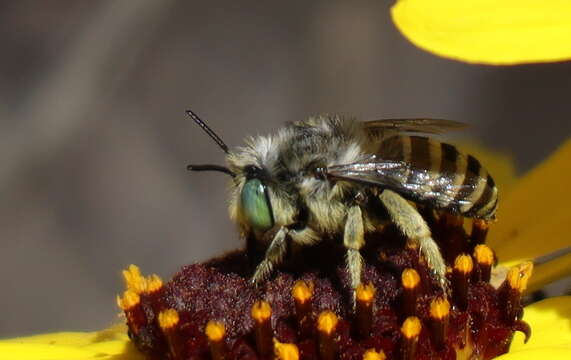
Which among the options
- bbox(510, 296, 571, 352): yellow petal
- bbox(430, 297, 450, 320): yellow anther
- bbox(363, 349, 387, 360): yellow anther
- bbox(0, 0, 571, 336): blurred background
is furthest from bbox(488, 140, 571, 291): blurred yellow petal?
bbox(0, 0, 571, 336): blurred background

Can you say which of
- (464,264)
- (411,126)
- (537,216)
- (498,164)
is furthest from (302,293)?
(498,164)

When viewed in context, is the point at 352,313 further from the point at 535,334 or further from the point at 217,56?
the point at 217,56

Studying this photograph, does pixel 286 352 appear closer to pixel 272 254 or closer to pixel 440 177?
pixel 272 254

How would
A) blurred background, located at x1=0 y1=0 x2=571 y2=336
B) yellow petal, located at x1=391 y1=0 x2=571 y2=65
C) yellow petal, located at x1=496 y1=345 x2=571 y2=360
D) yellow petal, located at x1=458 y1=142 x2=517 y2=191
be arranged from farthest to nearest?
1. blurred background, located at x1=0 y1=0 x2=571 y2=336
2. yellow petal, located at x1=458 y1=142 x2=517 y2=191
3. yellow petal, located at x1=496 y1=345 x2=571 y2=360
4. yellow petal, located at x1=391 y1=0 x2=571 y2=65

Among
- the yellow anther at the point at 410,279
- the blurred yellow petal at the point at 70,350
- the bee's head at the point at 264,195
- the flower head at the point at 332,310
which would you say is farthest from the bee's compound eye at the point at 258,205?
the blurred yellow petal at the point at 70,350

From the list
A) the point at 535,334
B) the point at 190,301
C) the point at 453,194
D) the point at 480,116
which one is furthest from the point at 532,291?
the point at 480,116

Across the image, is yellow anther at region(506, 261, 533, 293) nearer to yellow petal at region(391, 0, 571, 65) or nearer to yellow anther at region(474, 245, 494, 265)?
yellow anther at region(474, 245, 494, 265)

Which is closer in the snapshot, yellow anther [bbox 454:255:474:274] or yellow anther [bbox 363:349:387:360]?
yellow anther [bbox 363:349:387:360]

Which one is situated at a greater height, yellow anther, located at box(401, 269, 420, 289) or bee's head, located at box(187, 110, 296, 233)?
bee's head, located at box(187, 110, 296, 233)
